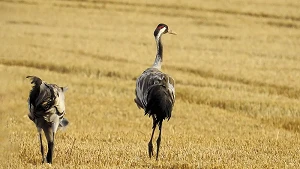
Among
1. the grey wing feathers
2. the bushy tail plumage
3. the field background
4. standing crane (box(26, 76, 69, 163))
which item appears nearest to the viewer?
standing crane (box(26, 76, 69, 163))

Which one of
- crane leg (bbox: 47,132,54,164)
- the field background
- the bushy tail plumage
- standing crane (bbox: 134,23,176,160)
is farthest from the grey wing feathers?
crane leg (bbox: 47,132,54,164)

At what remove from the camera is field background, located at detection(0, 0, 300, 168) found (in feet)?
38.2

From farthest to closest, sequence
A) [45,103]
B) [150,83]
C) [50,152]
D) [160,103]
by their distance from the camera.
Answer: [150,83] < [160,103] < [50,152] < [45,103]

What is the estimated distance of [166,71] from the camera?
2816 centimetres

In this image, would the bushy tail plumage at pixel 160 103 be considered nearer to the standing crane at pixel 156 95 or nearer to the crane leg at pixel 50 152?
the standing crane at pixel 156 95

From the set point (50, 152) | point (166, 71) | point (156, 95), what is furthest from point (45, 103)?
point (166, 71)

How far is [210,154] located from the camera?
11266 millimetres

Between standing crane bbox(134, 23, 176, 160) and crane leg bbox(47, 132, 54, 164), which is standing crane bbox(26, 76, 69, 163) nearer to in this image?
crane leg bbox(47, 132, 54, 164)

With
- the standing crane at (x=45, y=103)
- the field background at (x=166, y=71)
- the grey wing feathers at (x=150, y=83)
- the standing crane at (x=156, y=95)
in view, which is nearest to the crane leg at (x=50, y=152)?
the field background at (x=166, y=71)

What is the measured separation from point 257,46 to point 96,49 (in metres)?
9.08

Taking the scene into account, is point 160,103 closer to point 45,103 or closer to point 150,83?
point 150,83

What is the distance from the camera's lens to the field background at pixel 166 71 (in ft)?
38.2

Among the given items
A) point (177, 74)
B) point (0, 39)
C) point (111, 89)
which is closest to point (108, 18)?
point (0, 39)

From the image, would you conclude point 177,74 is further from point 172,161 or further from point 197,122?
point 172,161
